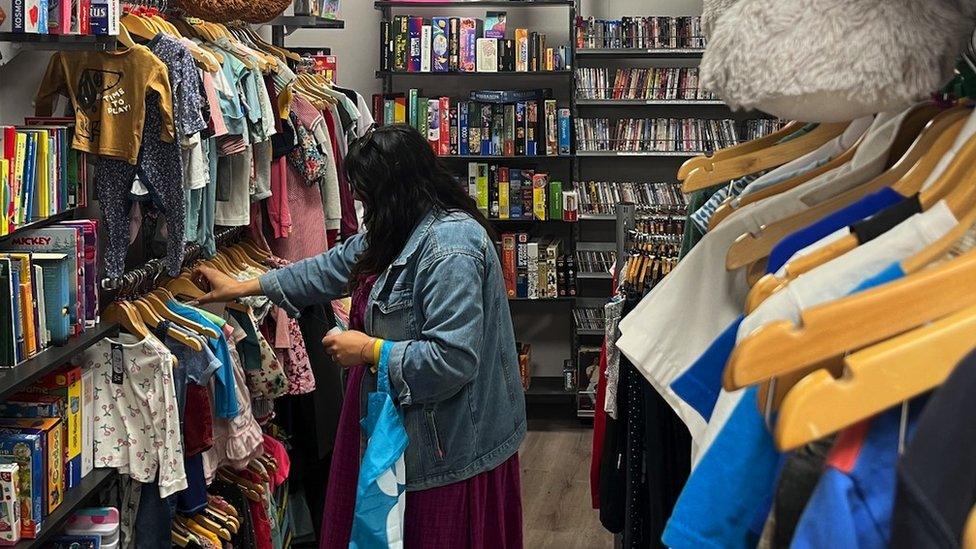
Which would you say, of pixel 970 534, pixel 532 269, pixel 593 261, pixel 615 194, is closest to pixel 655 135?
pixel 615 194

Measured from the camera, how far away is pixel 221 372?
3.23 metres

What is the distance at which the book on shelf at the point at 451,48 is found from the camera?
607 cm

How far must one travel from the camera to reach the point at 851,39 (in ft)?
3.80

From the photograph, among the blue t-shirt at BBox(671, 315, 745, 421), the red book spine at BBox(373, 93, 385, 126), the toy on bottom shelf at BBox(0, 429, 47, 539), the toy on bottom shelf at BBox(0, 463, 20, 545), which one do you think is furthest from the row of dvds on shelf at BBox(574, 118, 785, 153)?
the blue t-shirt at BBox(671, 315, 745, 421)

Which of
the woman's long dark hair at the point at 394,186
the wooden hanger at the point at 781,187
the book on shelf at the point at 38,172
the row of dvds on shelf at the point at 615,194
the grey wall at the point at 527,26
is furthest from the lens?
the grey wall at the point at 527,26

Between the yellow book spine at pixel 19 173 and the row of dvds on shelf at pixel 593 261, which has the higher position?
the yellow book spine at pixel 19 173

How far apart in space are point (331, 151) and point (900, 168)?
3316mm

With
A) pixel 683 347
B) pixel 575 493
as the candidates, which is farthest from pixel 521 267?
pixel 683 347

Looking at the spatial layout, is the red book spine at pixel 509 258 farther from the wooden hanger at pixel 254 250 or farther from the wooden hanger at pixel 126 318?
the wooden hanger at pixel 126 318

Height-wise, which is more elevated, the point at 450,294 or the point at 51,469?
the point at 450,294

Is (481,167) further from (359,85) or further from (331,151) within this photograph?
(331,151)

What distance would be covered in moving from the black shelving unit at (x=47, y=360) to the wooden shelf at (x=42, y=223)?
27 centimetres

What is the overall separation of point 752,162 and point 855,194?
44 cm

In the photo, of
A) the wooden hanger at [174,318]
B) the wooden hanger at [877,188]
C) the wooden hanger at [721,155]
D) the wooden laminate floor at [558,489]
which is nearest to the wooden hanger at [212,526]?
the wooden hanger at [174,318]
